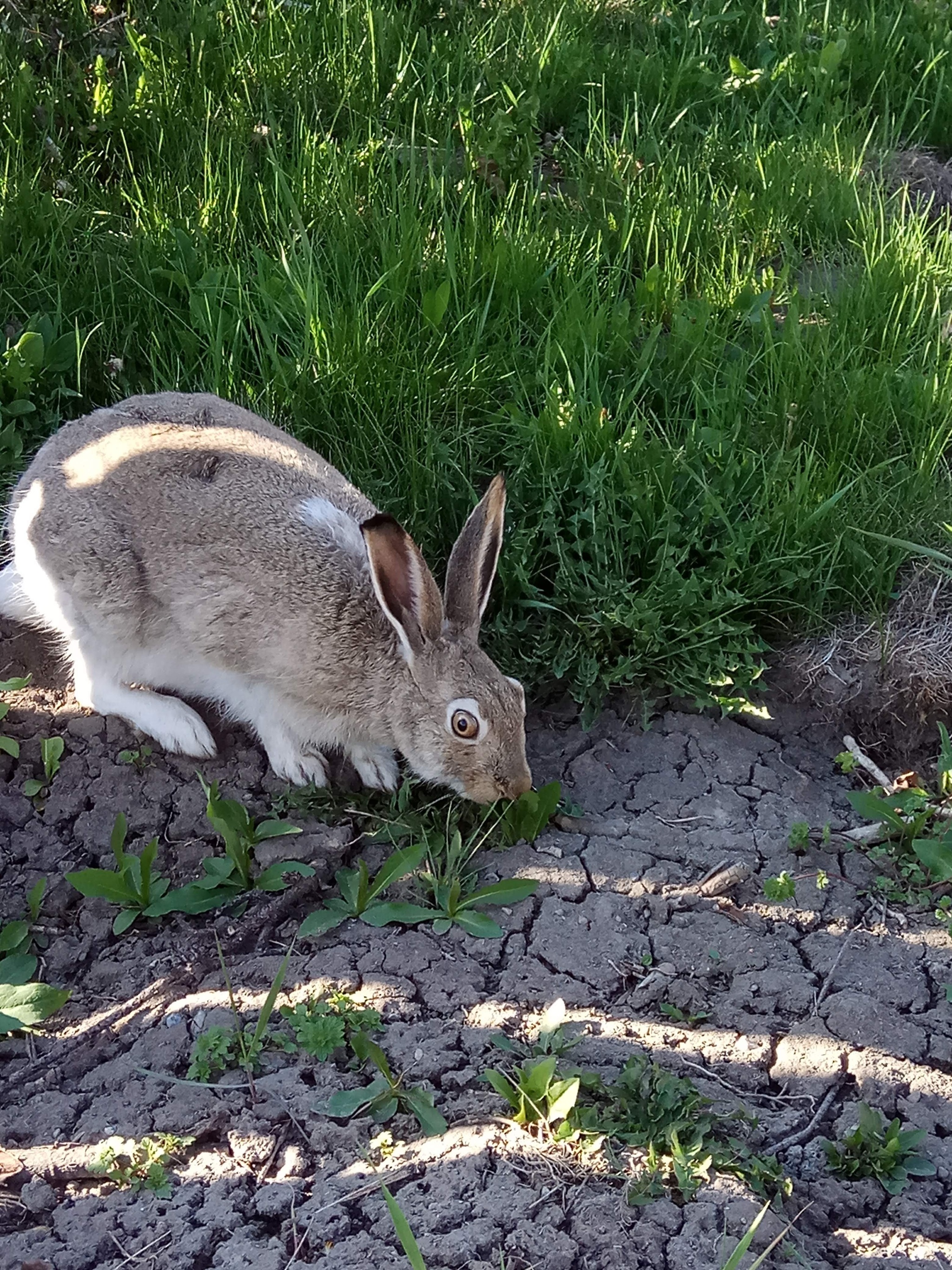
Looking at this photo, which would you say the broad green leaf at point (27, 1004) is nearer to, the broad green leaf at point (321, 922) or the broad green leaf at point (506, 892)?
the broad green leaf at point (321, 922)

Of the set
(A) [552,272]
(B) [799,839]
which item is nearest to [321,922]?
(B) [799,839]

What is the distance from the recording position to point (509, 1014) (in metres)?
2.74

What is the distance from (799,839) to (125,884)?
171 centimetres

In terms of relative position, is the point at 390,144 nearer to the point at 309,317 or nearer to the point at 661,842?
the point at 309,317

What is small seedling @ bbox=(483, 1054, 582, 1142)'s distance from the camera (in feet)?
7.83

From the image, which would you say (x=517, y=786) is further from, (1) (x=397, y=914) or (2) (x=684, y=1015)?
(2) (x=684, y=1015)

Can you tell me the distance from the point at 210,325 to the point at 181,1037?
2406 mm

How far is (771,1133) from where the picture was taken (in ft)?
8.11

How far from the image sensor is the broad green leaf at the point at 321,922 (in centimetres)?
296

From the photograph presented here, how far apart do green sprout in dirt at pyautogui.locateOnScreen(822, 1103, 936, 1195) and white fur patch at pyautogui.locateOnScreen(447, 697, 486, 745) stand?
1266 mm

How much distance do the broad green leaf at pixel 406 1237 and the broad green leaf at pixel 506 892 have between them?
93cm

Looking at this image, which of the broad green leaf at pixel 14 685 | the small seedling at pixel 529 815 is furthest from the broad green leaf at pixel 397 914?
the broad green leaf at pixel 14 685

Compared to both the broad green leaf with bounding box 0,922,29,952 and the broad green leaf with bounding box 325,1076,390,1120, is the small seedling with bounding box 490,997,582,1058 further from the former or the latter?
the broad green leaf with bounding box 0,922,29,952

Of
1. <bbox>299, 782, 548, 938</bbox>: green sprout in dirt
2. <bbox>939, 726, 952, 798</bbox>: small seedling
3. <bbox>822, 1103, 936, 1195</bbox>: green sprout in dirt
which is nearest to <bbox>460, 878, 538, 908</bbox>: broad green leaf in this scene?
<bbox>299, 782, 548, 938</bbox>: green sprout in dirt
